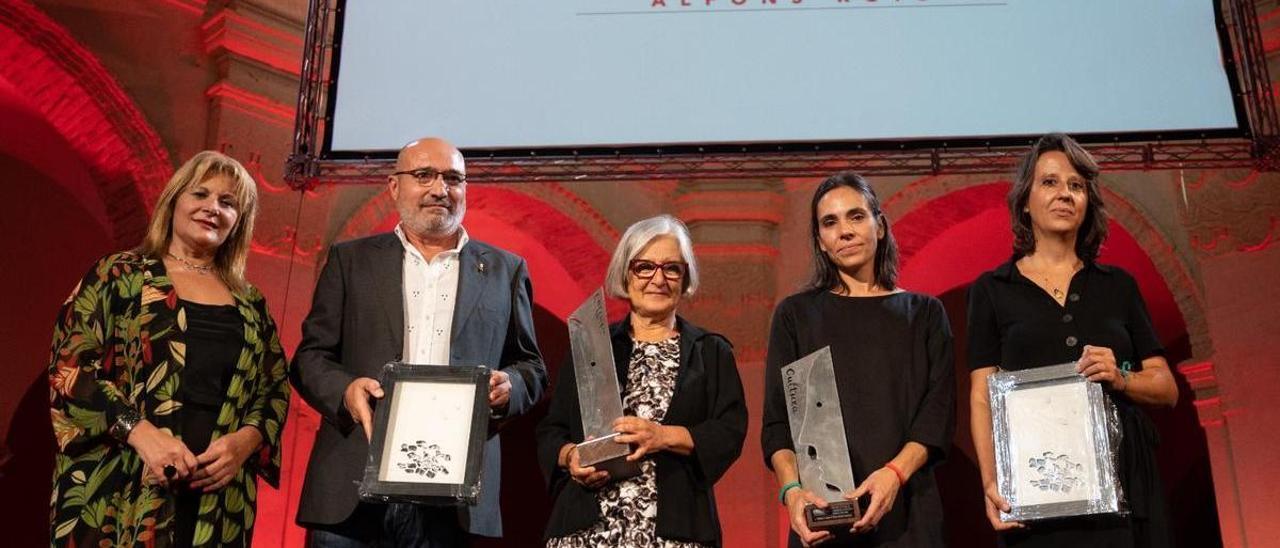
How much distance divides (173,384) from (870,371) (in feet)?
4.98

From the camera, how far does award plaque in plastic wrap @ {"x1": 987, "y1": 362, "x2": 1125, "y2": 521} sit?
7.68 ft

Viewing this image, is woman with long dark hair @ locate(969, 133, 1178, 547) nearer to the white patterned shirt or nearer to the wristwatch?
the white patterned shirt

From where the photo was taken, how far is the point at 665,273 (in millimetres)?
2863

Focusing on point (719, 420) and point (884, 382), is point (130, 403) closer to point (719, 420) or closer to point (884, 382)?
point (719, 420)

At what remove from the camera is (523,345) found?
3.03 meters

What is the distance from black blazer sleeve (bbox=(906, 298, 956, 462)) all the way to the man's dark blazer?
2.93ft

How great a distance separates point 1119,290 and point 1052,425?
0.43 m

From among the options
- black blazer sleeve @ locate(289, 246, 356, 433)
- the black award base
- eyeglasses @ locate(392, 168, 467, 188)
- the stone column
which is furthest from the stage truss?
the stone column

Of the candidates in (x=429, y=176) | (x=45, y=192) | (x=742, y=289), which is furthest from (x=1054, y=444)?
(x=45, y=192)

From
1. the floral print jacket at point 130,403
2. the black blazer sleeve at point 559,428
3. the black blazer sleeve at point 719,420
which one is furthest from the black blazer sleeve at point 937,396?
the floral print jacket at point 130,403

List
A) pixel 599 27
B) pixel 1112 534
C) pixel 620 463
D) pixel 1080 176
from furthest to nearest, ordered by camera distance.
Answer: pixel 599 27
pixel 1080 176
pixel 620 463
pixel 1112 534

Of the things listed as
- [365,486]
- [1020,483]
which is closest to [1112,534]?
[1020,483]

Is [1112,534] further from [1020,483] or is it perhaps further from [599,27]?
[599,27]

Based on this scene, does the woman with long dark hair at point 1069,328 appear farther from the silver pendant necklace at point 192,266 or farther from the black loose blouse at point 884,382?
the silver pendant necklace at point 192,266
